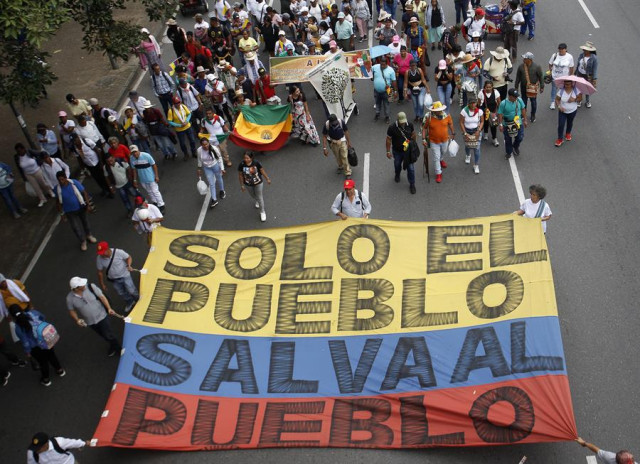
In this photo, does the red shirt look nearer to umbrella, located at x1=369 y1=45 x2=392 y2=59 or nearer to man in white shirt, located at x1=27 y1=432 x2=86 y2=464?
umbrella, located at x1=369 y1=45 x2=392 y2=59

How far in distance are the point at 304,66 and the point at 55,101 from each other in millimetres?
7766

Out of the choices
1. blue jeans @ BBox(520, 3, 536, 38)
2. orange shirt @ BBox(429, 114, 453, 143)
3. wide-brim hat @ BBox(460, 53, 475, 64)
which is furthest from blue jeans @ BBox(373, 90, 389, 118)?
blue jeans @ BBox(520, 3, 536, 38)

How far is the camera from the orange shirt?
13.4 meters

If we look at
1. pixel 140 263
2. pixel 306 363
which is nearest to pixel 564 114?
pixel 306 363

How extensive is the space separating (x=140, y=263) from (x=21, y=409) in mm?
3512

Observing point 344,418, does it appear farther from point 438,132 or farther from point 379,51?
point 379,51

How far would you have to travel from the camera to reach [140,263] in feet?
42.7

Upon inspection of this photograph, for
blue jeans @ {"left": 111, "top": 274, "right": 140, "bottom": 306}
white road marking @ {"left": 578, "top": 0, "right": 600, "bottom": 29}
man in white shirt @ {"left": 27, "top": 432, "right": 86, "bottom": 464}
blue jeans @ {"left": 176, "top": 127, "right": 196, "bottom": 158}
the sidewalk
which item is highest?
man in white shirt @ {"left": 27, "top": 432, "right": 86, "bottom": 464}

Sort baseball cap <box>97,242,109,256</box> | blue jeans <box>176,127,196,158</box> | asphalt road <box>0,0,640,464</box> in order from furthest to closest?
blue jeans <box>176,127,196,158</box> → baseball cap <box>97,242,109,256</box> → asphalt road <box>0,0,640,464</box>

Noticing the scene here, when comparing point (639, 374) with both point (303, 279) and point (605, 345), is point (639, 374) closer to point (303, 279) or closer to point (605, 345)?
point (605, 345)

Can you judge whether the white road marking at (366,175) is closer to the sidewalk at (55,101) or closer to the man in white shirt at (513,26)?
the man in white shirt at (513,26)

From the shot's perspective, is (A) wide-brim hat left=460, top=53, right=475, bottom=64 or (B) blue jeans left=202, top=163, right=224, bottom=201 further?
(A) wide-brim hat left=460, top=53, right=475, bottom=64

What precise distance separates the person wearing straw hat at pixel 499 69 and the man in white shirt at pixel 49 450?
1126cm

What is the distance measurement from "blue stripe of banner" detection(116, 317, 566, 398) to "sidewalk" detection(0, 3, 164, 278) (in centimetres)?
548
